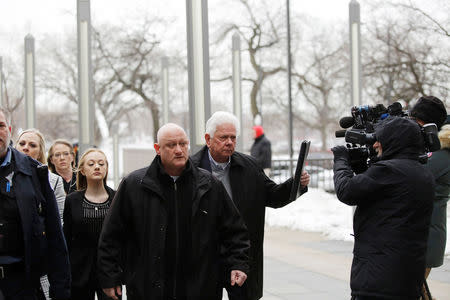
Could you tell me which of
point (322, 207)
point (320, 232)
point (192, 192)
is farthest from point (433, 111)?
point (322, 207)

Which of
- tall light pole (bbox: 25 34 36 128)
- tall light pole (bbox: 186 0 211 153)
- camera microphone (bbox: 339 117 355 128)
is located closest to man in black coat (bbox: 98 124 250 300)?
camera microphone (bbox: 339 117 355 128)

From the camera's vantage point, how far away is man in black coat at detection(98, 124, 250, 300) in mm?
4270

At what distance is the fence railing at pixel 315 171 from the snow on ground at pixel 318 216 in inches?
123

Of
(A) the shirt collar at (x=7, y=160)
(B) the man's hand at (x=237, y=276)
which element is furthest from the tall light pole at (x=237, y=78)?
(A) the shirt collar at (x=7, y=160)

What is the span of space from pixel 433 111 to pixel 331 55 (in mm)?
34252

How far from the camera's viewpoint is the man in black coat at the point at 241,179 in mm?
5230

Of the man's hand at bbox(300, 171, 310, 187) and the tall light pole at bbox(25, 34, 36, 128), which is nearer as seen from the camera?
the man's hand at bbox(300, 171, 310, 187)

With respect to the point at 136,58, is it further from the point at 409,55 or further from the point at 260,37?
the point at 409,55

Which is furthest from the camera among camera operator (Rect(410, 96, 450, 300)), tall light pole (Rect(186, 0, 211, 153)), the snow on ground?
the snow on ground

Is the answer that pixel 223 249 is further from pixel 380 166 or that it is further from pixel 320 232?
pixel 320 232

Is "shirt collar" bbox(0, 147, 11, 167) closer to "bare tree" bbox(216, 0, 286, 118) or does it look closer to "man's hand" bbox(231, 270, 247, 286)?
"man's hand" bbox(231, 270, 247, 286)

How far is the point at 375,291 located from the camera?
14.5 ft

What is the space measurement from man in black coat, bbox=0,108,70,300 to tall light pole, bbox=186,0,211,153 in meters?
3.71

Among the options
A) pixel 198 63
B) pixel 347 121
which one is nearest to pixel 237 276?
pixel 347 121
